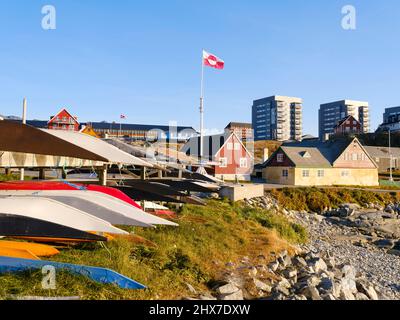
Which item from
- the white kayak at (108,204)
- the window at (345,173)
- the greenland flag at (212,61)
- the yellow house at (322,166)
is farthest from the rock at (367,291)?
the window at (345,173)

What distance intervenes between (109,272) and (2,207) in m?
2.83

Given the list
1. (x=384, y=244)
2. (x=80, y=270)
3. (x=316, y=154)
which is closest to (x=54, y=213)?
(x=80, y=270)

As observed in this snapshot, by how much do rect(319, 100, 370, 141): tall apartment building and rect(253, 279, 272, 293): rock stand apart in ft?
533

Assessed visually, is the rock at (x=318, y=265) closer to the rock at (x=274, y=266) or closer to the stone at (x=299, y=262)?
the stone at (x=299, y=262)

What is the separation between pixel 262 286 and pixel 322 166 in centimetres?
3494

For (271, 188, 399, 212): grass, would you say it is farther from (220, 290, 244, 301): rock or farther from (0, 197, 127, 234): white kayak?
(0, 197, 127, 234): white kayak

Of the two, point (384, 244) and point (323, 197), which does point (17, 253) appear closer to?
point (384, 244)

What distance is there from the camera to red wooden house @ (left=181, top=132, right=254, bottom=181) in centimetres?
4169

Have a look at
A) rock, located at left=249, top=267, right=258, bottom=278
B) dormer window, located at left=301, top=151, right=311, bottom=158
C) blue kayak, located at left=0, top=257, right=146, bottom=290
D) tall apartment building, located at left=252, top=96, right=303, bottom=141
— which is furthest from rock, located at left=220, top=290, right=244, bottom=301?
tall apartment building, located at left=252, top=96, right=303, bottom=141

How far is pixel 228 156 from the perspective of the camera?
42219mm

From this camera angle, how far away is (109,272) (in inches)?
259

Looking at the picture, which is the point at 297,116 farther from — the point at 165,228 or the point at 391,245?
the point at 165,228
